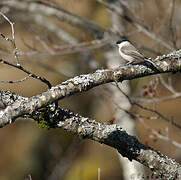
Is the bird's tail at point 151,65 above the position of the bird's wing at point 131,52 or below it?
below

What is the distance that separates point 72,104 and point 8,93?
7999 millimetres

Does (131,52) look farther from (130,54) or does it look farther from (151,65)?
(151,65)

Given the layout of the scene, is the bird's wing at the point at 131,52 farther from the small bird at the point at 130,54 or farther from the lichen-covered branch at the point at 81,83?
the lichen-covered branch at the point at 81,83

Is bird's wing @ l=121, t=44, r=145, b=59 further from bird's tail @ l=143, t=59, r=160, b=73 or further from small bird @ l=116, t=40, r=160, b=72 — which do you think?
bird's tail @ l=143, t=59, r=160, b=73

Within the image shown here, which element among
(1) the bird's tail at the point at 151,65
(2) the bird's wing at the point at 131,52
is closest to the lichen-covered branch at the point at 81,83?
(1) the bird's tail at the point at 151,65

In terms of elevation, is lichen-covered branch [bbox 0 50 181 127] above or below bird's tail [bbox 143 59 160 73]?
below

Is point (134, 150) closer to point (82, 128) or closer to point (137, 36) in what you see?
point (82, 128)

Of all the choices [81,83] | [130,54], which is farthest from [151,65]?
[130,54]

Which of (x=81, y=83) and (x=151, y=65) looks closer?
(x=81, y=83)

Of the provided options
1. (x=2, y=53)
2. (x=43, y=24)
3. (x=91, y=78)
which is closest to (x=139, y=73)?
(x=91, y=78)

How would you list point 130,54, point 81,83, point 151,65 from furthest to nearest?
point 130,54
point 151,65
point 81,83

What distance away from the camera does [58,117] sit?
2.73m

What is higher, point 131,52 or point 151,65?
point 131,52

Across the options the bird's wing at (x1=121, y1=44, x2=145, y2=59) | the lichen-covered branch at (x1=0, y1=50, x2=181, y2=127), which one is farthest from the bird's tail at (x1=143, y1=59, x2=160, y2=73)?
the bird's wing at (x1=121, y1=44, x2=145, y2=59)
